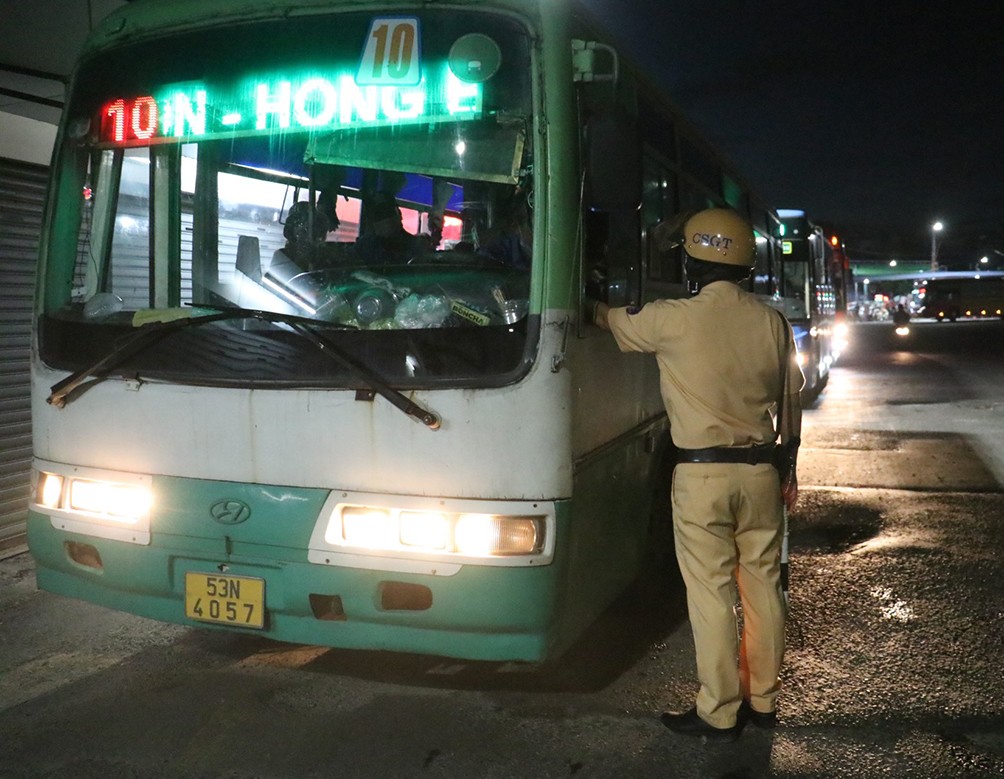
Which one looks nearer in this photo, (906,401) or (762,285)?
(762,285)

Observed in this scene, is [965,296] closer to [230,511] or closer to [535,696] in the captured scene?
[535,696]

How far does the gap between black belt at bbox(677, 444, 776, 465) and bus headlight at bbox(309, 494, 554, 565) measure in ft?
2.07

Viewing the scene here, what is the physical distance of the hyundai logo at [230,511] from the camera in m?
3.58

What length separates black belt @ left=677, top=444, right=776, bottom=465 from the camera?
138 inches

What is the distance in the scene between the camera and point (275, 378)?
351 centimetres

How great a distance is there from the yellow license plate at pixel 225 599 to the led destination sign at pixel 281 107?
1.75m

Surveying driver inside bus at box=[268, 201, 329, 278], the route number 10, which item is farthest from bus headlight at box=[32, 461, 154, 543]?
the route number 10


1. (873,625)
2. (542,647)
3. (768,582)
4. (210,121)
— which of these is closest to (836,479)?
(873,625)

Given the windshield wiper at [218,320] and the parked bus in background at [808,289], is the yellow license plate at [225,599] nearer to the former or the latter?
the windshield wiper at [218,320]

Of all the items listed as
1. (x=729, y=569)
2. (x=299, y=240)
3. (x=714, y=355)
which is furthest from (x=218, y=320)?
(x=729, y=569)

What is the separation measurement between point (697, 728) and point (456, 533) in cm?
127

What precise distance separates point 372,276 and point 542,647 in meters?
1.58

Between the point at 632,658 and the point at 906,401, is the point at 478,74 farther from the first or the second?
the point at 906,401

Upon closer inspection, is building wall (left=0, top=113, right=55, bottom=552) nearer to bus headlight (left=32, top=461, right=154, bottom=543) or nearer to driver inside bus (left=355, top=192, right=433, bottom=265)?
bus headlight (left=32, top=461, right=154, bottom=543)
